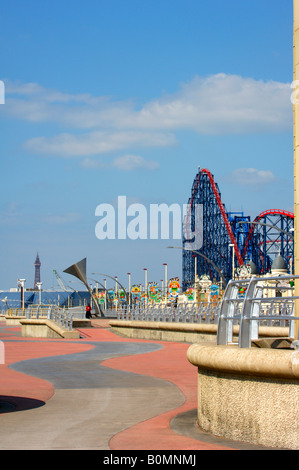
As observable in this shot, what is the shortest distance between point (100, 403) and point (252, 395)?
3850 millimetres

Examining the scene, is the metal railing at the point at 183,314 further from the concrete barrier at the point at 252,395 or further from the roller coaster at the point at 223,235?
the roller coaster at the point at 223,235

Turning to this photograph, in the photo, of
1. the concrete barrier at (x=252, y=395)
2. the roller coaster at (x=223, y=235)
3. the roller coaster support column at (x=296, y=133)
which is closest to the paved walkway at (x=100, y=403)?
the concrete barrier at (x=252, y=395)

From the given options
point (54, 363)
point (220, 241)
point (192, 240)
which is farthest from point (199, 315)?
point (192, 240)

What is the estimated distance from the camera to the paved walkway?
24.7ft

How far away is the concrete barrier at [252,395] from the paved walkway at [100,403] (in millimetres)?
210

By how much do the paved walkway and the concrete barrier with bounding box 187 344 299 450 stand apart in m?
0.21

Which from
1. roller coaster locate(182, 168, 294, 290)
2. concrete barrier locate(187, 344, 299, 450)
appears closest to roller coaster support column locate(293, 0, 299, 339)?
concrete barrier locate(187, 344, 299, 450)

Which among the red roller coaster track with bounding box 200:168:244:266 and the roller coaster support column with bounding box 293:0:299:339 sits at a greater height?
the red roller coaster track with bounding box 200:168:244:266

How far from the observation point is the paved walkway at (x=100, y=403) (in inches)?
296

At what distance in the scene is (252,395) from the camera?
23.9ft

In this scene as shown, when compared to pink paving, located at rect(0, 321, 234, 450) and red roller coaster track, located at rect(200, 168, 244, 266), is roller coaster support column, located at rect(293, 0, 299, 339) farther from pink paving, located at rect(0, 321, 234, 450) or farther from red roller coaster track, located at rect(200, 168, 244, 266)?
red roller coaster track, located at rect(200, 168, 244, 266)

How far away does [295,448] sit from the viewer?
6785 mm

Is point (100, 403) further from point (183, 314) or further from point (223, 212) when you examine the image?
point (223, 212)
